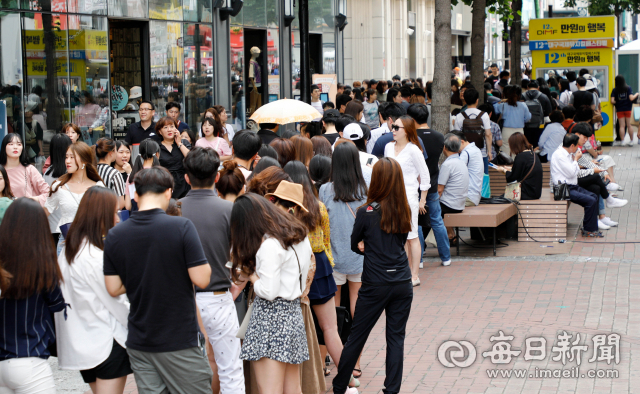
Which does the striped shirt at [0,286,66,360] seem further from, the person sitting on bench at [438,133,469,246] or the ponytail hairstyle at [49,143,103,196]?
the person sitting on bench at [438,133,469,246]

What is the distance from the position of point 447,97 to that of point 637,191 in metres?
5.52

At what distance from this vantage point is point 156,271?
3.93 m

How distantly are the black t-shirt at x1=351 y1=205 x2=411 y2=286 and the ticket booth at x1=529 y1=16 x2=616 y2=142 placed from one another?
1873cm

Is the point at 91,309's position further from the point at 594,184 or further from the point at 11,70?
the point at 594,184

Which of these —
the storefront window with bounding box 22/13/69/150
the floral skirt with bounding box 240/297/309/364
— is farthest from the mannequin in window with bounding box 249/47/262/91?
the floral skirt with bounding box 240/297/309/364

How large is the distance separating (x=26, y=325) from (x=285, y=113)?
6.77 meters

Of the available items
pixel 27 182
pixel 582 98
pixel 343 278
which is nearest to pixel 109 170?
pixel 27 182

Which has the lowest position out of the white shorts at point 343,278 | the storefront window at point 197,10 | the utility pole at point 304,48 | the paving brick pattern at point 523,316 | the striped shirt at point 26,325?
the paving brick pattern at point 523,316

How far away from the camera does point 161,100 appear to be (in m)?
15.5

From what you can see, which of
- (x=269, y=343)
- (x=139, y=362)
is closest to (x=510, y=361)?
(x=269, y=343)

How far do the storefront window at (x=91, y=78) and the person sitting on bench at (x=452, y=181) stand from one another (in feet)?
21.3

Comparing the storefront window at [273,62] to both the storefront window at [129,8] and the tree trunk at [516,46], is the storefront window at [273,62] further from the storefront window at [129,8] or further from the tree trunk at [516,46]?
the tree trunk at [516,46]

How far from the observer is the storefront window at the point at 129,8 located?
13992mm

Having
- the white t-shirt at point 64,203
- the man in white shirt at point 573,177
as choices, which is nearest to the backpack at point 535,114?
the man in white shirt at point 573,177
